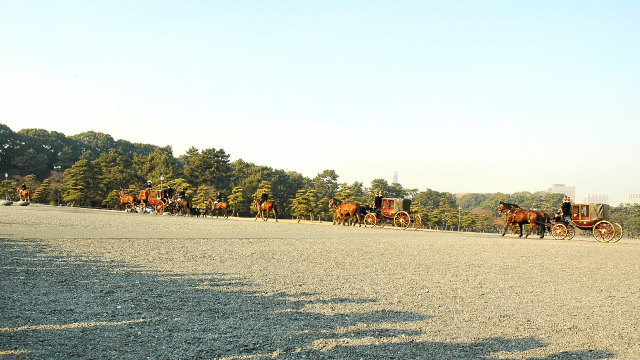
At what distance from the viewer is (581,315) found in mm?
6074

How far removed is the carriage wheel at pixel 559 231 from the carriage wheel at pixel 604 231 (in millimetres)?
1533

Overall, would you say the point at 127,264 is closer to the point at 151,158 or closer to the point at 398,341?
the point at 398,341

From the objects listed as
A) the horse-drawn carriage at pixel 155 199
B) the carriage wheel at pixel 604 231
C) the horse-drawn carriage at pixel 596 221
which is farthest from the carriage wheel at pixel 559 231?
the horse-drawn carriage at pixel 155 199

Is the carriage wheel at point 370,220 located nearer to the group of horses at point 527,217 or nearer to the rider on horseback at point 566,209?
the group of horses at point 527,217

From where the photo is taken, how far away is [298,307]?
5.80 m

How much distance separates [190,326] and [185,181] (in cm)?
5536

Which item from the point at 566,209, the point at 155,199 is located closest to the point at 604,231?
the point at 566,209

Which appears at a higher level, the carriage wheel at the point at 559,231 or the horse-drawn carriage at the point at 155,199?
the horse-drawn carriage at the point at 155,199

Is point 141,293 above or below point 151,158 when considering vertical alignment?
below

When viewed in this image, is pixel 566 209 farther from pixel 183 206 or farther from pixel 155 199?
pixel 155 199

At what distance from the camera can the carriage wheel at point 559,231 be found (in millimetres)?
22606

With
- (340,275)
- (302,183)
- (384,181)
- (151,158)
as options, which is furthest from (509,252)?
(302,183)

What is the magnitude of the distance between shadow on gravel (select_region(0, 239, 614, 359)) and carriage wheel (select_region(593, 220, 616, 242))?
19387 millimetres

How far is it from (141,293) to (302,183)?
271 ft
